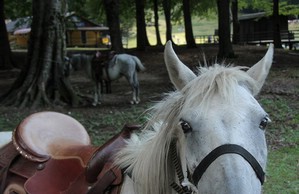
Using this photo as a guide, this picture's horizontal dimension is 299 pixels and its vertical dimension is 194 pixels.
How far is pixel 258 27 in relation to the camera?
43.6 metres

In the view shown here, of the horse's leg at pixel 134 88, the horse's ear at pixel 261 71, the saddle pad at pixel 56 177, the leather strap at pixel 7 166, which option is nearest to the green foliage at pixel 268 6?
the horse's leg at pixel 134 88

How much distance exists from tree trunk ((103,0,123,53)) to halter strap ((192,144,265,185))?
58.7ft

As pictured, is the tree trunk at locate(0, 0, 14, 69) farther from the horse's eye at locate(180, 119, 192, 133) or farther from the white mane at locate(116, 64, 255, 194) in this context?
the horse's eye at locate(180, 119, 192, 133)

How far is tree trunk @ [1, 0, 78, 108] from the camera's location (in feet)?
34.4

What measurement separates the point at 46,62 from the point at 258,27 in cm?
3598

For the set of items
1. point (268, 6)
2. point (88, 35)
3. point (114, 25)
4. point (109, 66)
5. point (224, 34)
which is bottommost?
point (109, 66)

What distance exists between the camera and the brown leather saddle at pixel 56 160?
7.51 ft

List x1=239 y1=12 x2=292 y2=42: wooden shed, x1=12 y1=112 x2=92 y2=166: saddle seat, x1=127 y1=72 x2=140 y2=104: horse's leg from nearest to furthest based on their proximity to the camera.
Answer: x1=12 y1=112 x2=92 y2=166: saddle seat → x1=127 y1=72 x2=140 y2=104: horse's leg → x1=239 y1=12 x2=292 y2=42: wooden shed

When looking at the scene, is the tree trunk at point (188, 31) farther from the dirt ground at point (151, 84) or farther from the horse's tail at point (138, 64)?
the horse's tail at point (138, 64)

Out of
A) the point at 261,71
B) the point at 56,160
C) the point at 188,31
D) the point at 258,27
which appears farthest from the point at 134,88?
the point at 258,27

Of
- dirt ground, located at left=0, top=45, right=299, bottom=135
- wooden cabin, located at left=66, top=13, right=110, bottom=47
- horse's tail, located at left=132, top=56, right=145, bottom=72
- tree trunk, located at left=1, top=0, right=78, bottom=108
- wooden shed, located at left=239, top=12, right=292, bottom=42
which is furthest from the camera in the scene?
wooden cabin, located at left=66, top=13, right=110, bottom=47

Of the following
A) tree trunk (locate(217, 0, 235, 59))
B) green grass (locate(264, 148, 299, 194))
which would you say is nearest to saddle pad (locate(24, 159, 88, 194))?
green grass (locate(264, 148, 299, 194))

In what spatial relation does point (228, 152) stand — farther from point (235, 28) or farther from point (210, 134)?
point (235, 28)

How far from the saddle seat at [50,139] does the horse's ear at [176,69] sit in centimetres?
83
